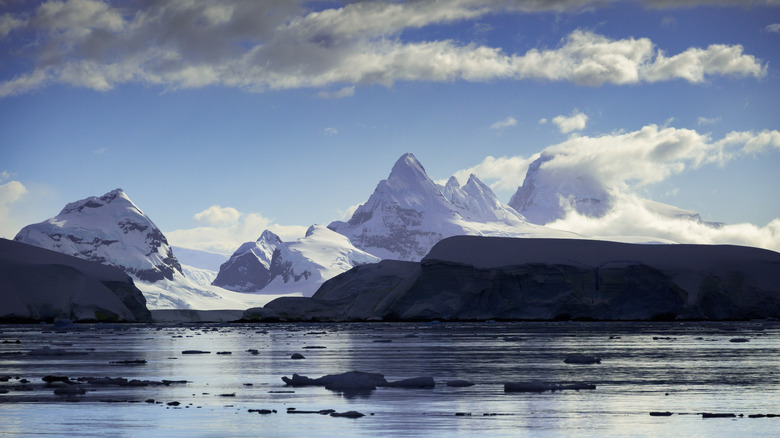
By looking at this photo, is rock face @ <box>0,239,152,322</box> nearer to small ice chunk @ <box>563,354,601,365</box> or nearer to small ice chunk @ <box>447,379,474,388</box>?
small ice chunk @ <box>563,354,601,365</box>

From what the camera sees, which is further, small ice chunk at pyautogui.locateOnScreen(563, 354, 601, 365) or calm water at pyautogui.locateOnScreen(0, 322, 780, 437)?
small ice chunk at pyautogui.locateOnScreen(563, 354, 601, 365)

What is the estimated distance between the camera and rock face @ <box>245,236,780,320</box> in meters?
129

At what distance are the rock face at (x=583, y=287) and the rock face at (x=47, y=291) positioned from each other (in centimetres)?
4892

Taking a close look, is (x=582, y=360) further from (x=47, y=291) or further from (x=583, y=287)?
(x=47, y=291)

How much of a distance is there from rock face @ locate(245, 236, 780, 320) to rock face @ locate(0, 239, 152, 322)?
1926 inches

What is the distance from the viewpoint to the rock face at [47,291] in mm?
145000

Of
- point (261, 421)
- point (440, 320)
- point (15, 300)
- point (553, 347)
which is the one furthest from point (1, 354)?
point (15, 300)

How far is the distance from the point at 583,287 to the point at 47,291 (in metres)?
82.0

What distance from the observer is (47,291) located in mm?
150625

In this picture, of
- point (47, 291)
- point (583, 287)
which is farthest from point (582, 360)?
point (47, 291)

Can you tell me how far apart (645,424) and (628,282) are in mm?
112643

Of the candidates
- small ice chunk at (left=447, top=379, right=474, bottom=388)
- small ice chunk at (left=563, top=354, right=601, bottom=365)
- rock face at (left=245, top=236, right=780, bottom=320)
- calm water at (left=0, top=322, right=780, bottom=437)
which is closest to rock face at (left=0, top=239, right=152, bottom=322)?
rock face at (left=245, top=236, right=780, bottom=320)

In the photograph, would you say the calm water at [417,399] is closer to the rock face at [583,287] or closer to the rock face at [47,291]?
the rock face at [583,287]

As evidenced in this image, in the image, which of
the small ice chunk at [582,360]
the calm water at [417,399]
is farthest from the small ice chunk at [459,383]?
the small ice chunk at [582,360]
